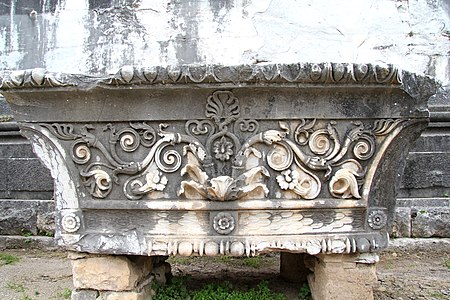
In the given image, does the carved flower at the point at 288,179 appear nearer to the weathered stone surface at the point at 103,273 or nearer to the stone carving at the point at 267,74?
the stone carving at the point at 267,74

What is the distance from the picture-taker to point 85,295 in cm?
284

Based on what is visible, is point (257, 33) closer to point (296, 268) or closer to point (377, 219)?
point (296, 268)

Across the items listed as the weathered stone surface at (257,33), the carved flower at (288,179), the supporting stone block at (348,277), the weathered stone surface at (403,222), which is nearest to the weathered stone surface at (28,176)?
the weathered stone surface at (257,33)

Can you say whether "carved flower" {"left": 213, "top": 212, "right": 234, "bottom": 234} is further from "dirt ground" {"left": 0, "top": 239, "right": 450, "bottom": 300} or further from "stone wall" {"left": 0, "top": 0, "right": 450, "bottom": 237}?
"stone wall" {"left": 0, "top": 0, "right": 450, "bottom": 237}

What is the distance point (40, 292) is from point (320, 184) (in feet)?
7.77

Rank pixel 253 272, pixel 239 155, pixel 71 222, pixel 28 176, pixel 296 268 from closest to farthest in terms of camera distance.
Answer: pixel 239 155, pixel 71 222, pixel 296 268, pixel 253 272, pixel 28 176

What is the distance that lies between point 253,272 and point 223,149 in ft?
5.64

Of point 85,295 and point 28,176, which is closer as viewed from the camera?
point 85,295

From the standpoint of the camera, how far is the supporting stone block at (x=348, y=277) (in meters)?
2.78

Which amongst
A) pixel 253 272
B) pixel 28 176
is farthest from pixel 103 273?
pixel 28 176

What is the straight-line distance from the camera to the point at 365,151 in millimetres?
2723

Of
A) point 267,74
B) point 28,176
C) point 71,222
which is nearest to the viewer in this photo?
point 267,74

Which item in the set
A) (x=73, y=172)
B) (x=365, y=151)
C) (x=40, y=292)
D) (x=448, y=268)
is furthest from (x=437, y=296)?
(x=40, y=292)

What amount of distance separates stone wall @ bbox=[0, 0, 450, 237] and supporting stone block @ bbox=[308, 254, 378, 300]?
8.73 ft
